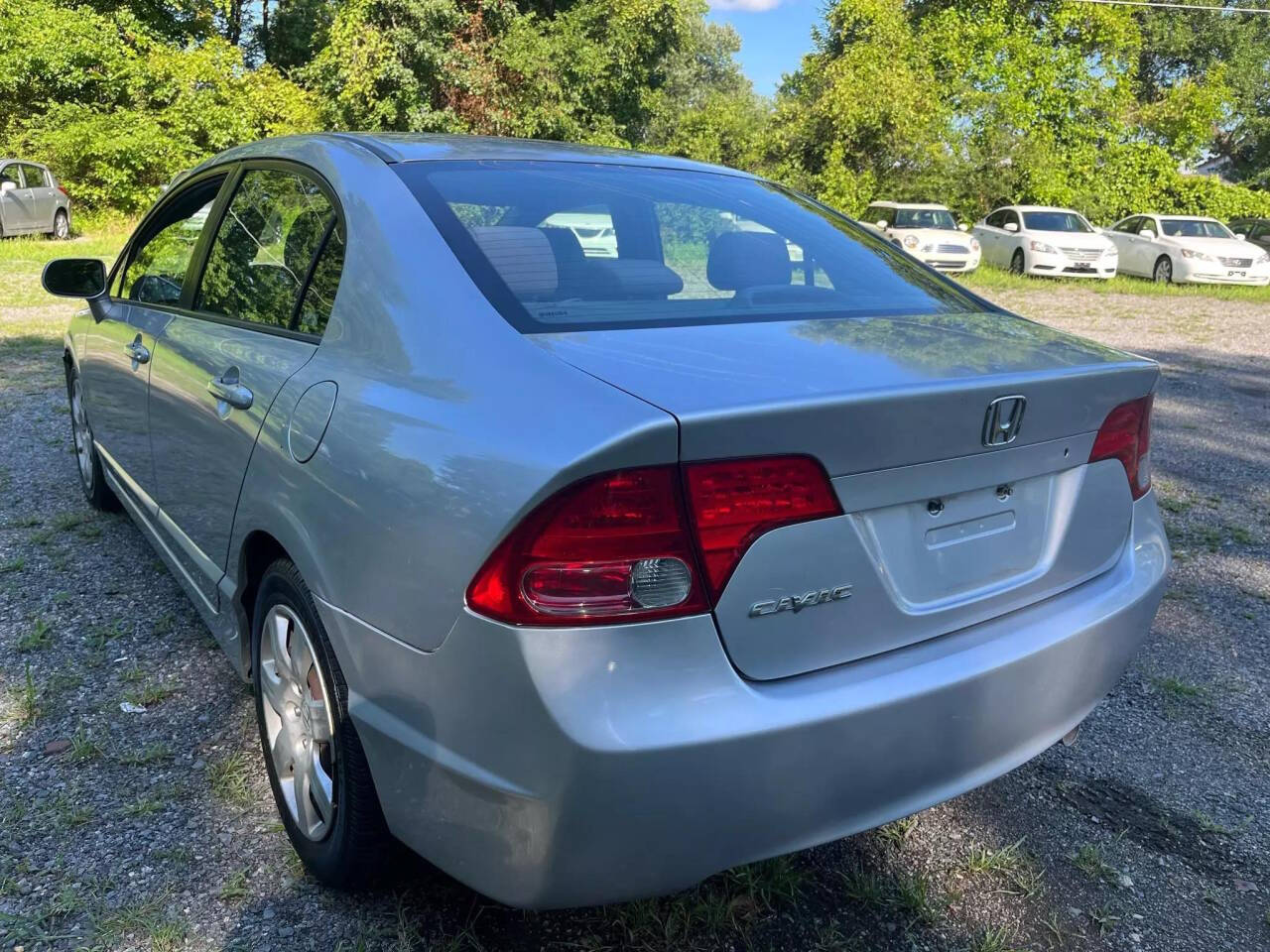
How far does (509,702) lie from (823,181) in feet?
84.5

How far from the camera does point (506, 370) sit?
178 centimetres

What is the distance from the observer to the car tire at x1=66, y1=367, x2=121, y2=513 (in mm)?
4418

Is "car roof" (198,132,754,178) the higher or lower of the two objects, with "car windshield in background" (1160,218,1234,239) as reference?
lower

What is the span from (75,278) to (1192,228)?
68.2 feet

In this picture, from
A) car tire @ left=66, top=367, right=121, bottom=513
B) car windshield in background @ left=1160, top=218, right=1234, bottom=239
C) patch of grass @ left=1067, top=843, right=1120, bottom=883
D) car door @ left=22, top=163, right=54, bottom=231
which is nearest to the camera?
Result: patch of grass @ left=1067, top=843, right=1120, bottom=883

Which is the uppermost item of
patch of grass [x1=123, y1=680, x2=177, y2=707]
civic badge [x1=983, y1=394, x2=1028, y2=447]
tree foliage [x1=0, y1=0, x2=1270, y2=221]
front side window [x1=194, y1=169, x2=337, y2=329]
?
tree foliage [x1=0, y1=0, x2=1270, y2=221]

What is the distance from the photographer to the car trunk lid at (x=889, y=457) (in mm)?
1637

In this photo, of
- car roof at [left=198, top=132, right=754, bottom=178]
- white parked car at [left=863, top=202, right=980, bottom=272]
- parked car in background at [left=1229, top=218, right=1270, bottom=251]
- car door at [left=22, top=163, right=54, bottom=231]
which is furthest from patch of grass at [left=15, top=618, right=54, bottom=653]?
parked car in background at [left=1229, top=218, right=1270, bottom=251]

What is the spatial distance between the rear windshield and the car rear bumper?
65cm

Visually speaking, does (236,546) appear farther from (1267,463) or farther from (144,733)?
(1267,463)

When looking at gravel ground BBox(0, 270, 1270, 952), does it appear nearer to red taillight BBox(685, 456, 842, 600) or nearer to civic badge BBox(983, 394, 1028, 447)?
red taillight BBox(685, 456, 842, 600)

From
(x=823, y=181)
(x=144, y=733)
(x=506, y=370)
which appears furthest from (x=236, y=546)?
(x=823, y=181)

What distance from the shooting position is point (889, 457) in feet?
5.68

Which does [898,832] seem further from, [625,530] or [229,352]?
[229,352]
